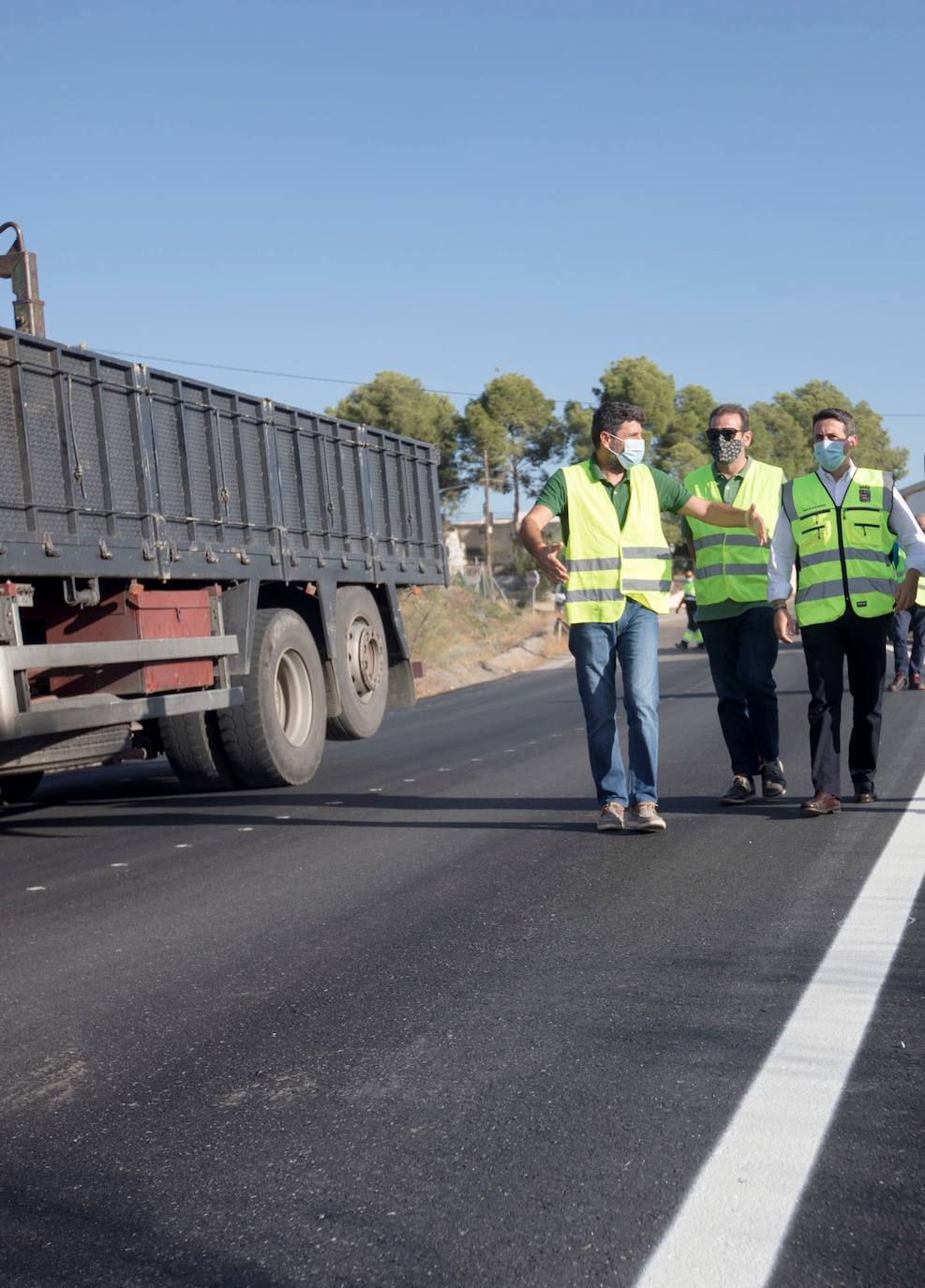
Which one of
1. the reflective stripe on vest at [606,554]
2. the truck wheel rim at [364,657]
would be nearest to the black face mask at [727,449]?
the reflective stripe on vest at [606,554]

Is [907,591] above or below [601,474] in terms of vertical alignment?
below

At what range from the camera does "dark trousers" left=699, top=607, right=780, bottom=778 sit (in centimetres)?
803

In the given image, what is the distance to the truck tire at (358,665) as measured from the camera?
38.0 feet

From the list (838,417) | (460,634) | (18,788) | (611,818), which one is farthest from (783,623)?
(460,634)

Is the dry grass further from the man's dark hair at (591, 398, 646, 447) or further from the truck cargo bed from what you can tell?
the man's dark hair at (591, 398, 646, 447)

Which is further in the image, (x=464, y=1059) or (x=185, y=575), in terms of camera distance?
(x=185, y=575)

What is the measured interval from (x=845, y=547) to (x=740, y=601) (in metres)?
0.72

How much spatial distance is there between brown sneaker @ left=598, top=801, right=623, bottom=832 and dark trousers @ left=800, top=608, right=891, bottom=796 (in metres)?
0.96

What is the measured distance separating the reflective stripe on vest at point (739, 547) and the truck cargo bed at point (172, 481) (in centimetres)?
305

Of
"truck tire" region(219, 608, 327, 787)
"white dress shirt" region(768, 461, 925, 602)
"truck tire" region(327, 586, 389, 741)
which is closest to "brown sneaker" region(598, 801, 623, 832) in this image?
"white dress shirt" region(768, 461, 925, 602)

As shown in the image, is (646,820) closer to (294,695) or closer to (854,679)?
(854,679)

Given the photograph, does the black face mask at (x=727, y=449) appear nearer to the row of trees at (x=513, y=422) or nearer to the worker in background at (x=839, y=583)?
the worker in background at (x=839, y=583)

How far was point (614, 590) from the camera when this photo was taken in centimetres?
719

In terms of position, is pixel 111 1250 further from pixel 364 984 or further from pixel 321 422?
pixel 321 422
